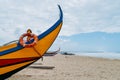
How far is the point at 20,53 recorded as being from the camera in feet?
25.7

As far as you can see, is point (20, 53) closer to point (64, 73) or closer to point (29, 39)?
point (29, 39)

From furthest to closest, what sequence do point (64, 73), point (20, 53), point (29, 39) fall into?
point (64, 73)
point (29, 39)
point (20, 53)

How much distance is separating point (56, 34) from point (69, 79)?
345 cm

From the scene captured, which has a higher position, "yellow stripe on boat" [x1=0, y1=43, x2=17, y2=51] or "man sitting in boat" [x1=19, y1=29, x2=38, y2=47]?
"man sitting in boat" [x1=19, y1=29, x2=38, y2=47]

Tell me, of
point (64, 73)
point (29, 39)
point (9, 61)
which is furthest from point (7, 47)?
point (64, 73)

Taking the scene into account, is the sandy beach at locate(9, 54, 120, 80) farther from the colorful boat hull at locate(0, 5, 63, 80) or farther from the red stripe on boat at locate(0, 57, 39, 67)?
the red stripe on boat at locate(0, 57, 39, 67)

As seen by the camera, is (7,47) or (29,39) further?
(29,39)

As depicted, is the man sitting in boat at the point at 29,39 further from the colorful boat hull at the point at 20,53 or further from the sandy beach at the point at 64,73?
the sandy beach at the point at 64,73

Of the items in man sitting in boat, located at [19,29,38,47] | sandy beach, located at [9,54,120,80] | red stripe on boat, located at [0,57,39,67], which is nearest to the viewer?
red stripe on boat, located at [0,57,39,67]

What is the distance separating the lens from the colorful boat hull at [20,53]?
25.2 feet

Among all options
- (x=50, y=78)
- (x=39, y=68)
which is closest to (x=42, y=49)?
(x=50, y=78)

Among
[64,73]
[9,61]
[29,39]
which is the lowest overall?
[64,73]

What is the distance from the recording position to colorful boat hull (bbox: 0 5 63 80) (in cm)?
769

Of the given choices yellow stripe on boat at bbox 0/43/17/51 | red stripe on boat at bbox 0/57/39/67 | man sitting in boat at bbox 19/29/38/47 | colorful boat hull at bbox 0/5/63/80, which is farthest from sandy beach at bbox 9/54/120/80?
man sitting in boat at bbox 19/29/38/47
